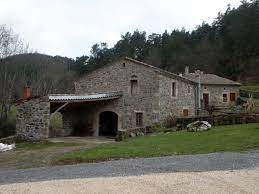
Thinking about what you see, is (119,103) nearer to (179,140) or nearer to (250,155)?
(179,140)

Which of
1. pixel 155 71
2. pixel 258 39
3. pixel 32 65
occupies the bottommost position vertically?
pixel 155 71

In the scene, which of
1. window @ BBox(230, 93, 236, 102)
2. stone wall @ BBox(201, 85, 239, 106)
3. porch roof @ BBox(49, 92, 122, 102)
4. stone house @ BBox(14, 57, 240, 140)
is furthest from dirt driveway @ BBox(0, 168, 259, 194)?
window @ BBox(230, 93, 236, 102)

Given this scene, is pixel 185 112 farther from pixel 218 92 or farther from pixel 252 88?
pixel 252 88

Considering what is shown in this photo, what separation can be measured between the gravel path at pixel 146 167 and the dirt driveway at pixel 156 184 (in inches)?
36.2

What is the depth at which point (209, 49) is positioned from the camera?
233 ft

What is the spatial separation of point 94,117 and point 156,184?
2240cm

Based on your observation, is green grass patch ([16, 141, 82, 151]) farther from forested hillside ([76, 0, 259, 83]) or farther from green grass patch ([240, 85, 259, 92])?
forested hillside ([76, 0, 259, 83])

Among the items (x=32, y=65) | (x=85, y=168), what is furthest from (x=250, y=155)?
(x=32, y=65)

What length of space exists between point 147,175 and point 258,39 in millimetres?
59011

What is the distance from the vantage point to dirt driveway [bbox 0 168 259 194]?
361 inches

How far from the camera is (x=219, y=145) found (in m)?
17.3

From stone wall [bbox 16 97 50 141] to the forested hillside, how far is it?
155ft

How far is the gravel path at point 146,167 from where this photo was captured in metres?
11.7

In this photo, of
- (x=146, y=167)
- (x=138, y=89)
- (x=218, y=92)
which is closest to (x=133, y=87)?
(x=138, y=89)
